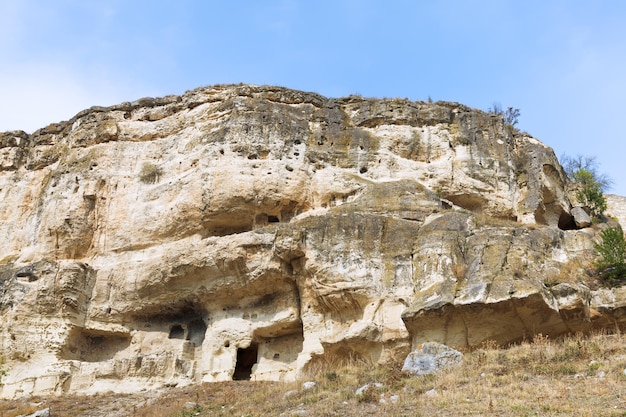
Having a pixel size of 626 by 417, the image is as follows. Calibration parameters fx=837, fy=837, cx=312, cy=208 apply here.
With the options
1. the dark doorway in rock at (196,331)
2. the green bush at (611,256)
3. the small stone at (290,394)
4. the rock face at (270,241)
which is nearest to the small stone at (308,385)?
the small stone at (290,394)

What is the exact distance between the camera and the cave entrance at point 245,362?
75.6 feet

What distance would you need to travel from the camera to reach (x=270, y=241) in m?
22.0

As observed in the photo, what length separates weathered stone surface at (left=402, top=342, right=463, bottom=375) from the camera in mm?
16500

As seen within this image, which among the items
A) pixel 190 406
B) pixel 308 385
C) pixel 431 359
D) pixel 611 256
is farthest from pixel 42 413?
pixel 611 256

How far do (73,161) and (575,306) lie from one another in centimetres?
1613

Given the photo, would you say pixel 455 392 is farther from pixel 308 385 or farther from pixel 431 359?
pixel 308 385

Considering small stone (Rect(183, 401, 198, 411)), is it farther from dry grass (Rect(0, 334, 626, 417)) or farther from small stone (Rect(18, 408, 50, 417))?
small stone (Rect(18, 408, 50, 417))

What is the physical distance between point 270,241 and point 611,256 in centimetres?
858

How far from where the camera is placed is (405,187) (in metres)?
23.3

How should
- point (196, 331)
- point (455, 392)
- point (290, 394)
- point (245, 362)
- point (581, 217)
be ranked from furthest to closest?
point (581, 217), point (196, 331), point (245, 362), point (290, 394), point (455, 392)

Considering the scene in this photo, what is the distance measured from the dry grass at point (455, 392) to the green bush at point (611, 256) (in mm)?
2689

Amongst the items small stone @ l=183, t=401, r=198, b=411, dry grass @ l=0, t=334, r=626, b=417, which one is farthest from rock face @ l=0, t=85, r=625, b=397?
small stone @ l=183, t=401, r=198, b=411

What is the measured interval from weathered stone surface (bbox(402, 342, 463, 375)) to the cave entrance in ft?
23.0

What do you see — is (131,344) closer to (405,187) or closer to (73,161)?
(73,161)
